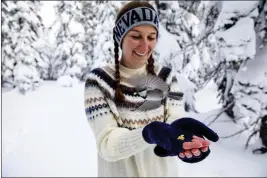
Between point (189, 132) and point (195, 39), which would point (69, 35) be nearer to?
point (195, 39)

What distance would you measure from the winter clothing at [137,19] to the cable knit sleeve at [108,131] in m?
0.12

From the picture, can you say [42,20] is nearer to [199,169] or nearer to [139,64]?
[139,64]

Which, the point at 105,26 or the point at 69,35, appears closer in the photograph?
the point at 105,26

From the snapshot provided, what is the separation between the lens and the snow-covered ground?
1.28 metres

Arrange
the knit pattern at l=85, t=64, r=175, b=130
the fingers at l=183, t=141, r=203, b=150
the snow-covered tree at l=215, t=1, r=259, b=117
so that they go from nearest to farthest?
the fingers at l=183, t=141, r=203, b=150 < the knit pattern at l=85, t=64, r=175, b=130 < the snow-covered tree at l=215, t=1, r=259, b=117

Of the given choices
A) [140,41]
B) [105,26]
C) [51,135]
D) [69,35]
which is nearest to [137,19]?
[140,41]

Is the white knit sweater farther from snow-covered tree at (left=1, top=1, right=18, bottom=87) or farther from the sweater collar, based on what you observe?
snow-covered tree at (left=1, top=1, right=18, bottom=87)

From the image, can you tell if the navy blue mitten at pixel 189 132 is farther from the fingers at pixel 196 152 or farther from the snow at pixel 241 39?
the snow at pixel 241 39

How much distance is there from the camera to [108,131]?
0.48 metres

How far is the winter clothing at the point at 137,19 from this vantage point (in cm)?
49

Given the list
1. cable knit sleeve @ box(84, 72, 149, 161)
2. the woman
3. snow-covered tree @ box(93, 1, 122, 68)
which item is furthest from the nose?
snow-covered tree @ box(93, 1, 122, 68)

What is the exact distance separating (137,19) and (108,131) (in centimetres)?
21

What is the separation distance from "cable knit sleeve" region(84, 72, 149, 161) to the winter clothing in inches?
4.8

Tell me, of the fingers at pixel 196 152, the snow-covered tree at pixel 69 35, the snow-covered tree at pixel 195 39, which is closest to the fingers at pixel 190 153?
the fingers at pixel 196 152
